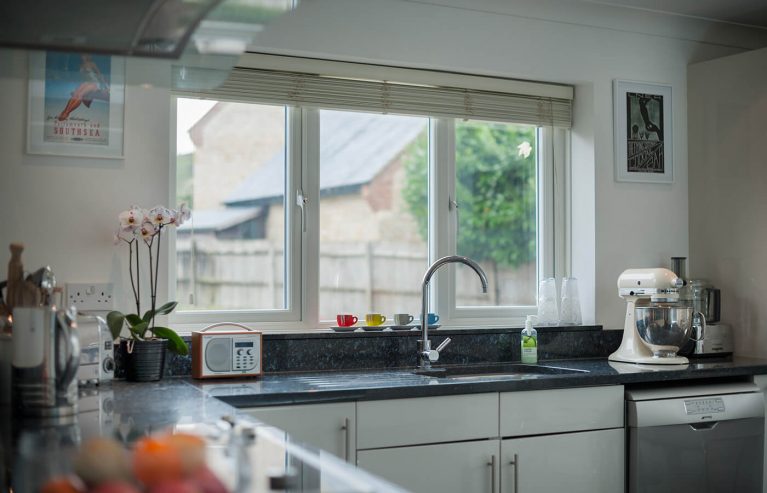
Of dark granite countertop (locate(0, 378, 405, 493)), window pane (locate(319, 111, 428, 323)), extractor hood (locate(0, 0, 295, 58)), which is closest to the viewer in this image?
dark granite countertop (locate(0, 378, 405, 493))

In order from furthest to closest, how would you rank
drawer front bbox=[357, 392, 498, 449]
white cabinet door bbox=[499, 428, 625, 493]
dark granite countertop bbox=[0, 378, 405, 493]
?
white cabinet door bbox=[499, 428, 625, 493]
drawer front bbox=[357, 392, 498, 449]
dark granite countertop bbox=[0, 378, 405, 493]

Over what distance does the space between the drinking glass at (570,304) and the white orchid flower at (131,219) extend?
6.22ft

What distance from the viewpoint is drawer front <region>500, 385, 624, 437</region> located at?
9.88ft

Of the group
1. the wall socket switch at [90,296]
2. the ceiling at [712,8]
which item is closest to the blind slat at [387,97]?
the ceiling at [712,8]

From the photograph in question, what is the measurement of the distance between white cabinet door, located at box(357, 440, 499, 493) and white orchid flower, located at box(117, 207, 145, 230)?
1.05m

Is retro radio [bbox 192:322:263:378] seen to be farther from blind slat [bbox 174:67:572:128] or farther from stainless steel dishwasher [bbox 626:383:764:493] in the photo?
stainless steel dishwasher [bbox 626:383:764:493]

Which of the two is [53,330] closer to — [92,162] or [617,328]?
[92,162]

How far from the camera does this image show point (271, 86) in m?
3.36

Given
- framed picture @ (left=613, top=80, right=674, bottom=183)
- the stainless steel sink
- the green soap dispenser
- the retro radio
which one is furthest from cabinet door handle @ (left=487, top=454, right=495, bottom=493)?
A: framed picture @ (left=613, top=80, right=674, bottom=183)

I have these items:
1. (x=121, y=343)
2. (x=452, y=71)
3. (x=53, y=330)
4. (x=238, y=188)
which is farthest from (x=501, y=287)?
(x=53, y=330)

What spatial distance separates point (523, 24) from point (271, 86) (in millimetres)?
1156

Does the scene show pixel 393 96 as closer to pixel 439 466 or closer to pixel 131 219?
Result: pixel 131 219

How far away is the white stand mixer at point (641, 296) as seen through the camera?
137 inches

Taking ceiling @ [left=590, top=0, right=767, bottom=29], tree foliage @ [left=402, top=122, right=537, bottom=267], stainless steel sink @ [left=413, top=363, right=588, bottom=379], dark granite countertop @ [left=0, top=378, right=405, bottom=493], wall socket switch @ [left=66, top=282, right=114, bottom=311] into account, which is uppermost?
ceiling @ [left=590, top=0, right=767, bottom=29]
